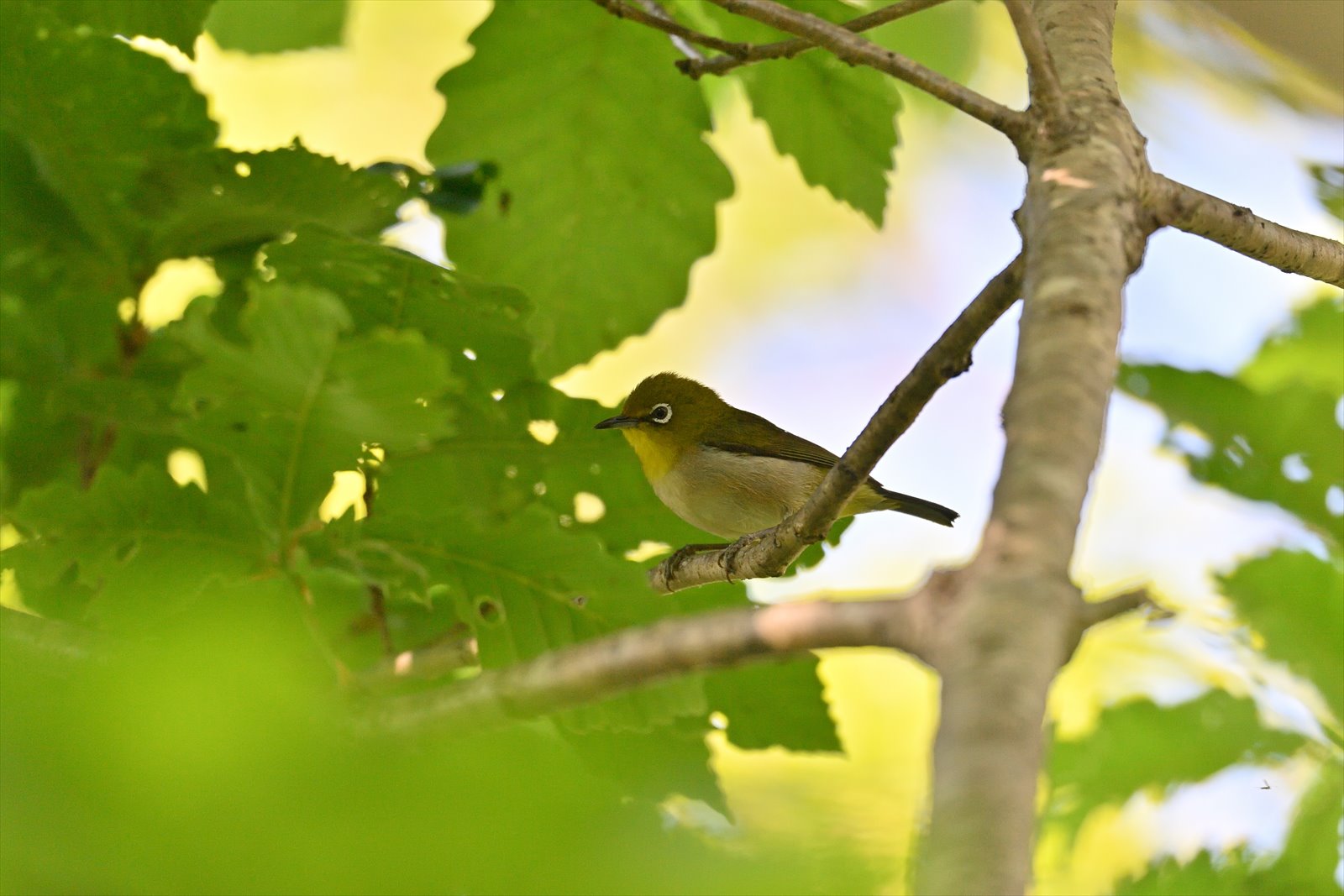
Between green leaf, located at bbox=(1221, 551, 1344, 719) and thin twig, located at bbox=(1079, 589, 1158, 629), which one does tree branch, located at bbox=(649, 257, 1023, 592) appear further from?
green leaf, located at bbox=(1221, 551, 1344, 719)

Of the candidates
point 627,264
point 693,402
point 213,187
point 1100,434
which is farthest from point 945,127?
point 1100,434

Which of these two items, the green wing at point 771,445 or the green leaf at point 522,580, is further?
the green wing at point 771,445

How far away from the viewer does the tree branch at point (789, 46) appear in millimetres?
2154

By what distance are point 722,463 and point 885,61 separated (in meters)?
3.13

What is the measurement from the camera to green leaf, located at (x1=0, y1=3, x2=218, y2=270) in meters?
2.65

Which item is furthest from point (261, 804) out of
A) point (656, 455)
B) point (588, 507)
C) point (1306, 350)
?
point (656, 455)

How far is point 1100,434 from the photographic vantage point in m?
1.03

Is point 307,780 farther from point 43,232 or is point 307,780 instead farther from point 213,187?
point 43,232

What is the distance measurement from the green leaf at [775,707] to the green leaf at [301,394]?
95 cm

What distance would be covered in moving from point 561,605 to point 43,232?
64.3 inches

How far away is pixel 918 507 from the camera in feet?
Result: 16.2

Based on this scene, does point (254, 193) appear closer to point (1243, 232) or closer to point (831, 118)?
point (831, 118)

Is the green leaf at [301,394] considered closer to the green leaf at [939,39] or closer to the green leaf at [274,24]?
the green leaf at [274,24]

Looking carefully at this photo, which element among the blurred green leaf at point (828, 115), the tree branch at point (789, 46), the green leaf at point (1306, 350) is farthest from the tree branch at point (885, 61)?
the green leaf at point (1306, 350)
